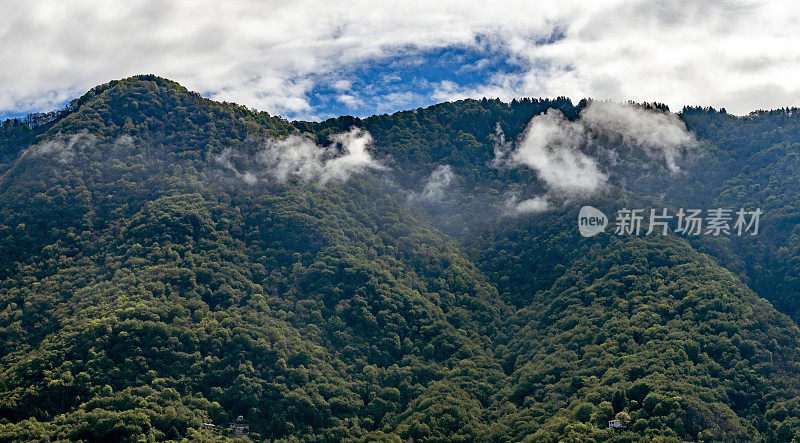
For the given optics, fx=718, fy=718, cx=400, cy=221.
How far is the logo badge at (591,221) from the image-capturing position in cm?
14400

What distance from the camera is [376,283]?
130 metres

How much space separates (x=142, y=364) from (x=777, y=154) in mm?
139209

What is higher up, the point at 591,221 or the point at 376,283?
the point at 591,221

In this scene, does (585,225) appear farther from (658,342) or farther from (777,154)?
(777,154)

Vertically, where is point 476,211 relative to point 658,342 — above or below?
above

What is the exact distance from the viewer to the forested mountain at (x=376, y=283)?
9962 centimetres

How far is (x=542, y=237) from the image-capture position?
491ft

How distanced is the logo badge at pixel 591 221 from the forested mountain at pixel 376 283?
73.4 inches

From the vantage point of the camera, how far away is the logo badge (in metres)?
144

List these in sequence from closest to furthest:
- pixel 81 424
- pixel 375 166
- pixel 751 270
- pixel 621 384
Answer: pixel 81 424 < pixel 621 384 < pixel 751 270 < pixel 375 166

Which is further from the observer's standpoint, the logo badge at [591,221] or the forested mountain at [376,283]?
the logo badge at [591,221]

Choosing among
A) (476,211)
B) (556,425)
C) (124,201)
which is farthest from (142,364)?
(476,211)

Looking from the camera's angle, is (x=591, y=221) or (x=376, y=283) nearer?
(x=376, y=283)

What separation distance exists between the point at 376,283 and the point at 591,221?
48.0 meters
